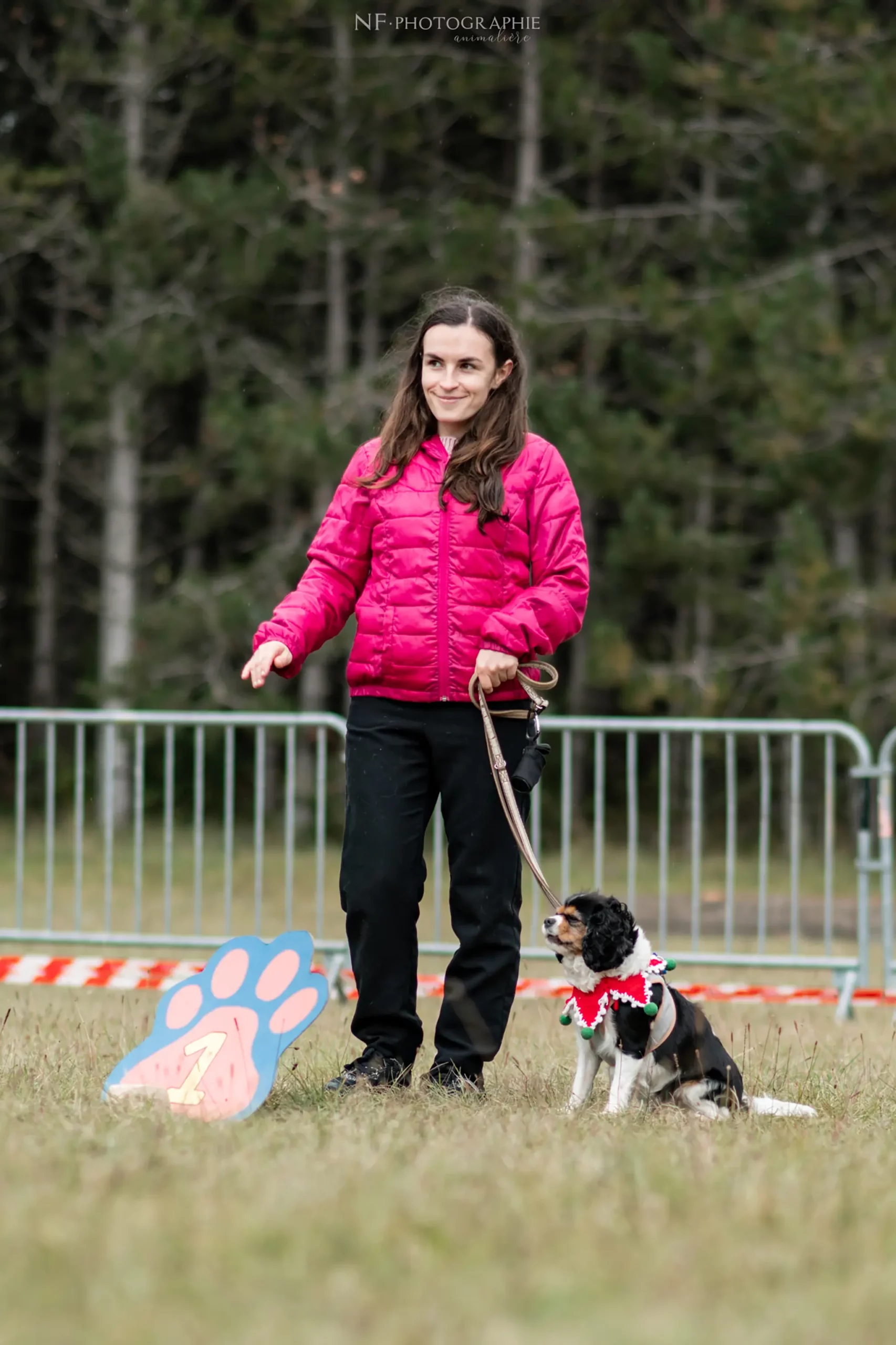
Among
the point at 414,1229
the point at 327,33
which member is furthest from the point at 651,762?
the point at 414,1229

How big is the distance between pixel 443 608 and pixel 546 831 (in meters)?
9.48

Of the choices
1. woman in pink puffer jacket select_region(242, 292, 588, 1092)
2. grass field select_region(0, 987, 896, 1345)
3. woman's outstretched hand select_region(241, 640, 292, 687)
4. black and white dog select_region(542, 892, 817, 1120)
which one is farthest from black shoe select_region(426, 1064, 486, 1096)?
woman's outstretched hand select_region(241, 640, 292, 687)

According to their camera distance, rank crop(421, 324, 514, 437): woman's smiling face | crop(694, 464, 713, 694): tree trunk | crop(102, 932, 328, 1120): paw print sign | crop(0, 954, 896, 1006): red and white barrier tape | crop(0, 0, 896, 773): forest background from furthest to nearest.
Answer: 1. crop(694, 464, 713, 694): tree trunk
2. crop(0, 0, 896, 773): forest background
3. crop(0, 954, 896, 1006): red and white barrier tape
4. crop(421, 324, 514, 437): woman's smiling face
5. crop(102, 932, 328, 1120): paw print sign

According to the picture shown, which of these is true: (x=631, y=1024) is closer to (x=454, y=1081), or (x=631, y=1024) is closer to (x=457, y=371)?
(x=454, y=1081)

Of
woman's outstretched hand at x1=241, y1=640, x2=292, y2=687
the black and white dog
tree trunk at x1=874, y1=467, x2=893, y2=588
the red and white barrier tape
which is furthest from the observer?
tree trunk at x1=874, y1=467, x2=893, y2=588

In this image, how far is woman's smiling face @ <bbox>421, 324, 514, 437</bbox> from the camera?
4066 mm

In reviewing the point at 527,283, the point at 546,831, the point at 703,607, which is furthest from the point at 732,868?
the point at 703,607

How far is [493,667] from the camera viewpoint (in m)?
3.84

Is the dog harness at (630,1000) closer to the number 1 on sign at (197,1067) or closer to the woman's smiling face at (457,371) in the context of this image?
the number 1 on sign at (197,1067)

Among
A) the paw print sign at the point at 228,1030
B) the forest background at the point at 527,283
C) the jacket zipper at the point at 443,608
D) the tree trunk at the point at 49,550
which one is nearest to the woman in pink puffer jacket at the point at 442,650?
the jacket zipper at the point at 443,608

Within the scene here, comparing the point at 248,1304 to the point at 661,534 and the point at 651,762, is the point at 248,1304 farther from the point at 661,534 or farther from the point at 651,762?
the point at 651,762

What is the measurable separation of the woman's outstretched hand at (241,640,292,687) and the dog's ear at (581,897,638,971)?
0.95 meters

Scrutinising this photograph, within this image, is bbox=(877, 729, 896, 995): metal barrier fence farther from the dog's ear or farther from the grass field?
the dog's ear

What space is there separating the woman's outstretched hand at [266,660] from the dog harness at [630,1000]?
3.44 feet
